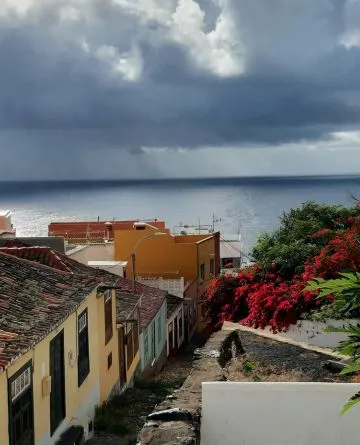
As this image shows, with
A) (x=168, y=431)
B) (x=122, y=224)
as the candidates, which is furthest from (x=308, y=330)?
(x=122, y=224)

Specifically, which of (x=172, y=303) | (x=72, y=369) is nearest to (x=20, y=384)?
(x=72, y=369)

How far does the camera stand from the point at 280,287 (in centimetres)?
2236

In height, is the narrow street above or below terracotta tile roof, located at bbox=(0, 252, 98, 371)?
below

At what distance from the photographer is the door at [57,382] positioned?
40.5 feet

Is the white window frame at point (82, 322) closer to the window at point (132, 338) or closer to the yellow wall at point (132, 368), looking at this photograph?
the window at point (132, 338)

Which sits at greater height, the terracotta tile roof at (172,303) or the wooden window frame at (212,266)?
the wooden window frame at (212,266)

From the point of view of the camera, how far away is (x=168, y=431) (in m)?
9.78

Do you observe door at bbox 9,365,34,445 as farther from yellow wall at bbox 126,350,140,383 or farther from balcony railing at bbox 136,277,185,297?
balcony railing at bbox 136,277,185,297

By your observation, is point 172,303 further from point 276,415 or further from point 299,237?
point 276,415

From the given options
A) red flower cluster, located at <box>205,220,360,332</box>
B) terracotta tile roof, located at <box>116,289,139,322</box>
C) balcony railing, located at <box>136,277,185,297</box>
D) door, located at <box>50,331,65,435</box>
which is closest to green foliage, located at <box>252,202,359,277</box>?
red flower cluster, located at <box>205,220,360,332</box>

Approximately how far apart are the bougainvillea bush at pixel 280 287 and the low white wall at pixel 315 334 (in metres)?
0.29

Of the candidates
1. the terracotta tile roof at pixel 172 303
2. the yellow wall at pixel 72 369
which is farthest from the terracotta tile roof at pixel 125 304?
the terracotta tile roof at pixel 172 303

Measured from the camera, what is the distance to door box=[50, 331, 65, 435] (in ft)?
40.5

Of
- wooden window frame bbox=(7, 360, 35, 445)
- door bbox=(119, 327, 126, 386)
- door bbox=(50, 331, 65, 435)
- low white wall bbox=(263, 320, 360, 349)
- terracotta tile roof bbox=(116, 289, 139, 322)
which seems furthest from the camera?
terracotta tile roof bbox=(116, 289, 139, 322)
